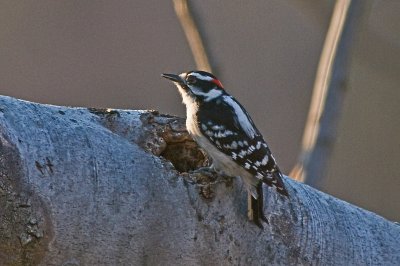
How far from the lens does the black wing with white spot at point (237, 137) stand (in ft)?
9.55

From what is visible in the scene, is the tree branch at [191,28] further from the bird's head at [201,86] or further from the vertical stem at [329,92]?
the vertical stem at [329,92]

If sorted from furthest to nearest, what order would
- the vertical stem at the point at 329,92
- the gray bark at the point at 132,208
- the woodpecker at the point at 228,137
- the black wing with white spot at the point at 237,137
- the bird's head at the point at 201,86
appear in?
the bird's head at the point at 201,86
the vertical stem at the point at 329,92
the black wing with white spot at the point at 237,137
the woodpecker at the point at 228,137
the gray bark at the point at 132,208

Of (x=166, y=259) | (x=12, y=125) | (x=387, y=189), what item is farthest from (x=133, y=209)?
(x=387, y=189)

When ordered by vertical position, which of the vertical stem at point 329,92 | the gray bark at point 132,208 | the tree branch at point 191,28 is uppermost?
the tree branch at point 191,28

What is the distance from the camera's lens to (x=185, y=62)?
5734 mm

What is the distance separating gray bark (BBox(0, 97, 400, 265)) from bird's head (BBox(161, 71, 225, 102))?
0.54 m

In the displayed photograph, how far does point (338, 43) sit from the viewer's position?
3186 mm

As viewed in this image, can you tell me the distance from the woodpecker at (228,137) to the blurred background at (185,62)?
216cm

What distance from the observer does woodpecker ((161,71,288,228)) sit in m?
2.74

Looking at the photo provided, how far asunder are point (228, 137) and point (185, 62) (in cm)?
267

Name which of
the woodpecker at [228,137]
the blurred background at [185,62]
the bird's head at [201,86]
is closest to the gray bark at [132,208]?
the woodpecker at [228,137]

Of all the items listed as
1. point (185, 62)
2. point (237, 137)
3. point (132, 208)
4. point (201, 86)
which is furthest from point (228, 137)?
point (185, 62)

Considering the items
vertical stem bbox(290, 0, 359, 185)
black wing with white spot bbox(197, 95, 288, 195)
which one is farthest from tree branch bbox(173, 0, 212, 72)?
vertical stem bbox(290, 0, 359, 185)

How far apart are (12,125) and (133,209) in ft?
1.15
